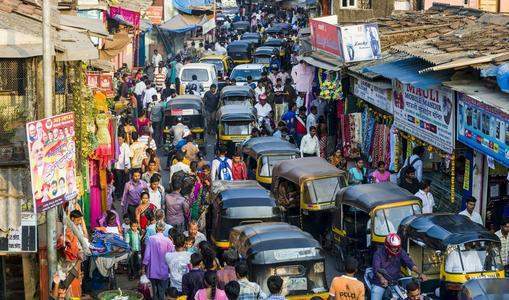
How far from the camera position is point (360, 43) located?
2836cm

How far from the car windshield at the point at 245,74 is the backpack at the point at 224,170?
19.3 m

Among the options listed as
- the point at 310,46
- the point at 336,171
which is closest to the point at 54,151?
the point at 336,171

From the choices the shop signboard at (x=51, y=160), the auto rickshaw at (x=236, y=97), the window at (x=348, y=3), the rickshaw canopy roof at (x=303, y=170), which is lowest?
the rickshaw canopy roof at (x=303, y=170)

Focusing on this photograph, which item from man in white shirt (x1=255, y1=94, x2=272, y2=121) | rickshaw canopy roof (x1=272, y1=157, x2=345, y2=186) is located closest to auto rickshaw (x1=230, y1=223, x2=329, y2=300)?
rickshaw canopy roof (x1=272, y1=157, x2=345, y2=186)

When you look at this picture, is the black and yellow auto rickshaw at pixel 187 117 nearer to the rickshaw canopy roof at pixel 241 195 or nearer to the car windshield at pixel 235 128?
the car windshield at pixel 235 128

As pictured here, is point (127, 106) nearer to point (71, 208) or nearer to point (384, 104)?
point (384, 104)

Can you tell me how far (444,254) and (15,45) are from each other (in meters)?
7.01

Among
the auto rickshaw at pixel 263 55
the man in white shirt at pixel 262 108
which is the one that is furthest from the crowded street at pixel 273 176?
the auto rickshaw at pixel 263 55

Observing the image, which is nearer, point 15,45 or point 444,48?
point 15,45

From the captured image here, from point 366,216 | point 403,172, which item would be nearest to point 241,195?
point 366,216

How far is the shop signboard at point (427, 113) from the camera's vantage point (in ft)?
72.2

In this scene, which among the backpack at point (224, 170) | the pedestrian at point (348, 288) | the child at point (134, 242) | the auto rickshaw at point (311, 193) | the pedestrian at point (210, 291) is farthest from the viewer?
the backpack at point (224, 170)

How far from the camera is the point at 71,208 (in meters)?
18.8

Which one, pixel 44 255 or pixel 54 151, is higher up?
pixel 54 151
